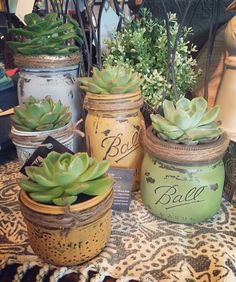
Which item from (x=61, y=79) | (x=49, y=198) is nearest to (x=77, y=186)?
(x=49, y=198)

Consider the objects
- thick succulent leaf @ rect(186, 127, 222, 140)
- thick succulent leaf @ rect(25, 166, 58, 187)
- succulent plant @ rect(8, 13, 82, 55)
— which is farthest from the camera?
succulent plant @ rect(8, 13, 82, 55)

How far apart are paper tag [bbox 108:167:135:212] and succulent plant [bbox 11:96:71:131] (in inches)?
5.6

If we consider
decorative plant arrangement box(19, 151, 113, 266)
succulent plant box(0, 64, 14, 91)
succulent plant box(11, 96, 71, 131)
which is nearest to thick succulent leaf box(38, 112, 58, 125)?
succulent plant box(11, 96, 71, 131)

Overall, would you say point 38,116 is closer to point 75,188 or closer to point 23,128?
point 23,128

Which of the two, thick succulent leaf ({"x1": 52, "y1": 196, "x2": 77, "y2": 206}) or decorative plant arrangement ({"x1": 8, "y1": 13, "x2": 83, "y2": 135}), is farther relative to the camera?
decorative plant arrangement ({"x1": 8, "y1": 13, "x2": 83, "y2": 135})

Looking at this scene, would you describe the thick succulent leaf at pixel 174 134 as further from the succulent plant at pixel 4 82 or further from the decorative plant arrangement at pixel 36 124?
the succulent plant at pixel 4 82

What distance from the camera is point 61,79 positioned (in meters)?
0.68

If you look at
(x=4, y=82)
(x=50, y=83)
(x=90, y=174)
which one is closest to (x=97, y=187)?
(x=90, y=174)

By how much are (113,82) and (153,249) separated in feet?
0.93

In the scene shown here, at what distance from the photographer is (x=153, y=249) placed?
1.58 ft

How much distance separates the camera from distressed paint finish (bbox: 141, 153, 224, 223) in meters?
0.50

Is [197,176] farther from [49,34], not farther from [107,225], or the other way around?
[49,34]

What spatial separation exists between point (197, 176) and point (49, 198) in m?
0.23

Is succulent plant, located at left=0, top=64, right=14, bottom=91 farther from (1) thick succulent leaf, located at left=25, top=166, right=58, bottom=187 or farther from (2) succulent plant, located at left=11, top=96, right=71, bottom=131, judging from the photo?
(1) thick succulent leaf, located at left=25, top=166, right=58, bottom=187
